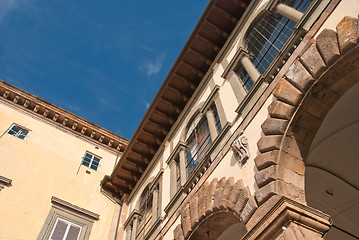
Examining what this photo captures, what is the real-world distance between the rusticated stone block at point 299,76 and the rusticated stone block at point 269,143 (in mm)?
833

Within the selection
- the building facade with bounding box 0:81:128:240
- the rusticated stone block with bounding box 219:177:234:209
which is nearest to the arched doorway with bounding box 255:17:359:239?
the rusticated stone block with bounding box 219:177:234:209

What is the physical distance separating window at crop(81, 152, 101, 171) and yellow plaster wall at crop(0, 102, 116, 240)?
20 centimetres

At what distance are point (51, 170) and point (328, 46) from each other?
1108cm

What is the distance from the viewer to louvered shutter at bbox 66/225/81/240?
1075cm

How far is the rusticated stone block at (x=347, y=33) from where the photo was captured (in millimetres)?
4293

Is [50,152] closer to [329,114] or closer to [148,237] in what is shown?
[148,237]

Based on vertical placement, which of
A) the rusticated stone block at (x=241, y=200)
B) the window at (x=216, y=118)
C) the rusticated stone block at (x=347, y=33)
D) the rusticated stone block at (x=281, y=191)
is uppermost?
the window at (x=216, y=118)

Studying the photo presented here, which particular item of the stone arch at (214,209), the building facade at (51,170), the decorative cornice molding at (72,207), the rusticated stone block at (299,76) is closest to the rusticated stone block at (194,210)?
the stone arch at (214,209)

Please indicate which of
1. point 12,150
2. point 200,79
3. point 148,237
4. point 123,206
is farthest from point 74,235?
point 200,79

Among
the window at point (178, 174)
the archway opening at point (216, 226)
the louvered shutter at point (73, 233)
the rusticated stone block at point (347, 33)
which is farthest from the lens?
the louvered shutter at point (73, 233)

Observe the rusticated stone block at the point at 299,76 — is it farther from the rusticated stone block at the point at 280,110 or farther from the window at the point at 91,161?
the window at the point at 91,161

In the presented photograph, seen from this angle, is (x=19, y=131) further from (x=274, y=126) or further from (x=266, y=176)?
(x=266, y=176)

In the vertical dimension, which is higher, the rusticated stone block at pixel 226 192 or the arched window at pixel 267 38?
the arched window at pixel 267 38

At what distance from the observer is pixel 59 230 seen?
10727 millimetres
